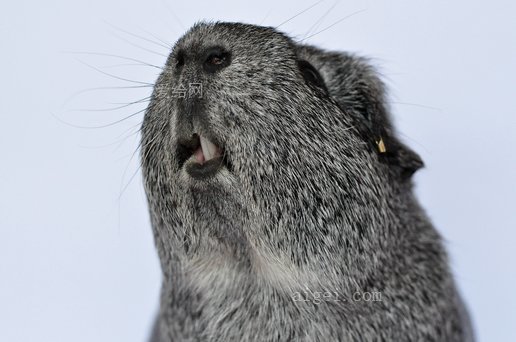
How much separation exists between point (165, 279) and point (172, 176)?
71 cm

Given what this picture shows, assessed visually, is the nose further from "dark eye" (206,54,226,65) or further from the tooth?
the tooth

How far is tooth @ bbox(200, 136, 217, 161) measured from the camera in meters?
2.53

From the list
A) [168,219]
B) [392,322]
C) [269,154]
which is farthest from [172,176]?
[392,322]

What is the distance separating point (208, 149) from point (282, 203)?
1.14 ft

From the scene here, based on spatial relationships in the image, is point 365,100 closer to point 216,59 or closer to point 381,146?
point 381,146

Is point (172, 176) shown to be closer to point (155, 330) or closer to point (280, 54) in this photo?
point (280, 54)

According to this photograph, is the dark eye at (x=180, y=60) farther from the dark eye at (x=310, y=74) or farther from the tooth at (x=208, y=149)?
the dark eye at (x=310, y=74)

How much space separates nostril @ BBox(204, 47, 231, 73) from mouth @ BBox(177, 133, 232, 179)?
0.26 metres

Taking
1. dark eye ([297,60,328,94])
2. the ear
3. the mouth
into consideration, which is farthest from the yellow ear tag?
the mouth

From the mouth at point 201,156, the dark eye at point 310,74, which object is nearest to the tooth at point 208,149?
the mouth at point 201,156

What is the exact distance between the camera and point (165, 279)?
3137 millimetres

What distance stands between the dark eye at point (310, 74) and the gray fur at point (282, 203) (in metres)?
0.04

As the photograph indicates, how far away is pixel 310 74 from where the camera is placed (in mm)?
2842

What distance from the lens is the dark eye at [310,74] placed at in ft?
9.18
